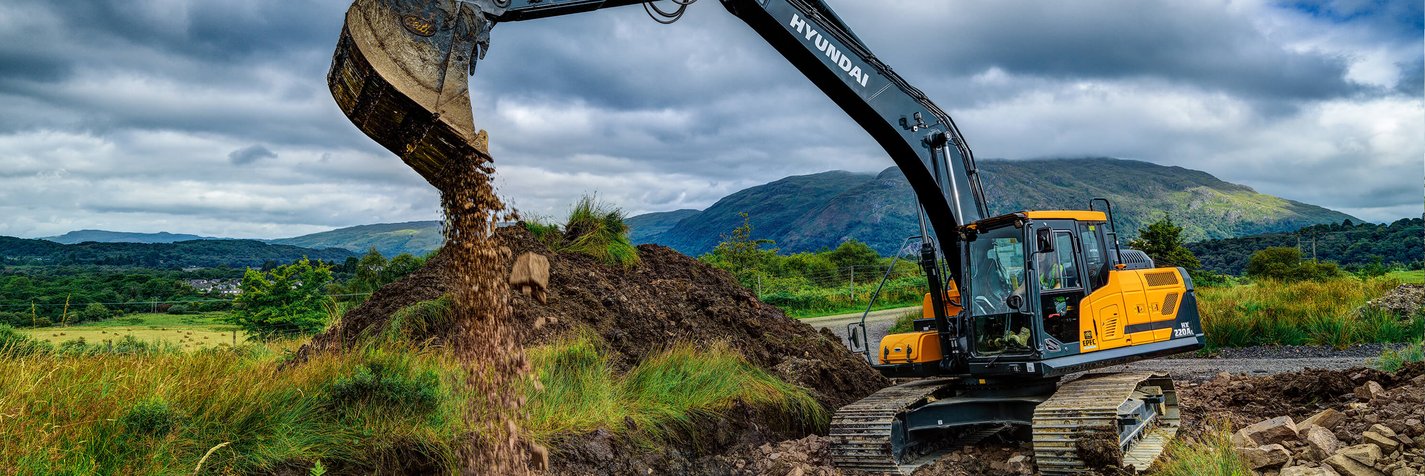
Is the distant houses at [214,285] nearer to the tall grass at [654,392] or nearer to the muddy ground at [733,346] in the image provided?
the muddy ground at [733,346]

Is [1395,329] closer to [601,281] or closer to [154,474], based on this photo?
[601,281]

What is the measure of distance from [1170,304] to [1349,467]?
267 centimetres

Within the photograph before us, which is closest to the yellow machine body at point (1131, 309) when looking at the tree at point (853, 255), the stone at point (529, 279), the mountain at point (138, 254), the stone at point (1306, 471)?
the stone at point (1306, 471)

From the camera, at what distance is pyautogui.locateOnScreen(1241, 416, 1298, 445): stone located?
22.0 feet

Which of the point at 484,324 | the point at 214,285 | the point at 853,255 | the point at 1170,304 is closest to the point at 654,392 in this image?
the point at 484,324

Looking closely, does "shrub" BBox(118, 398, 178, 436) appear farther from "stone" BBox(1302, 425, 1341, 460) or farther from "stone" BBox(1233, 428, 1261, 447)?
"stone" BBox(1302, 425, 1341, 460)

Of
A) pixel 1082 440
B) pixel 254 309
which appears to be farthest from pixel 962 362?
pixel 254 309

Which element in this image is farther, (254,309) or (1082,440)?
(254,309)

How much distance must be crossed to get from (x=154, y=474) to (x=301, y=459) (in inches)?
36.8

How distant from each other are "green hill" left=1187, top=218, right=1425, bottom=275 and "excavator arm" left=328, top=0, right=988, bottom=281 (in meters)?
50.2

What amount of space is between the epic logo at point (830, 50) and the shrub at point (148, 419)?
493 cm

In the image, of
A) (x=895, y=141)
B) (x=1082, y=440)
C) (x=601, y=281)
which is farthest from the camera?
(x=601, y=281)

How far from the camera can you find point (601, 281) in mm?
9992

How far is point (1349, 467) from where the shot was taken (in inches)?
226
